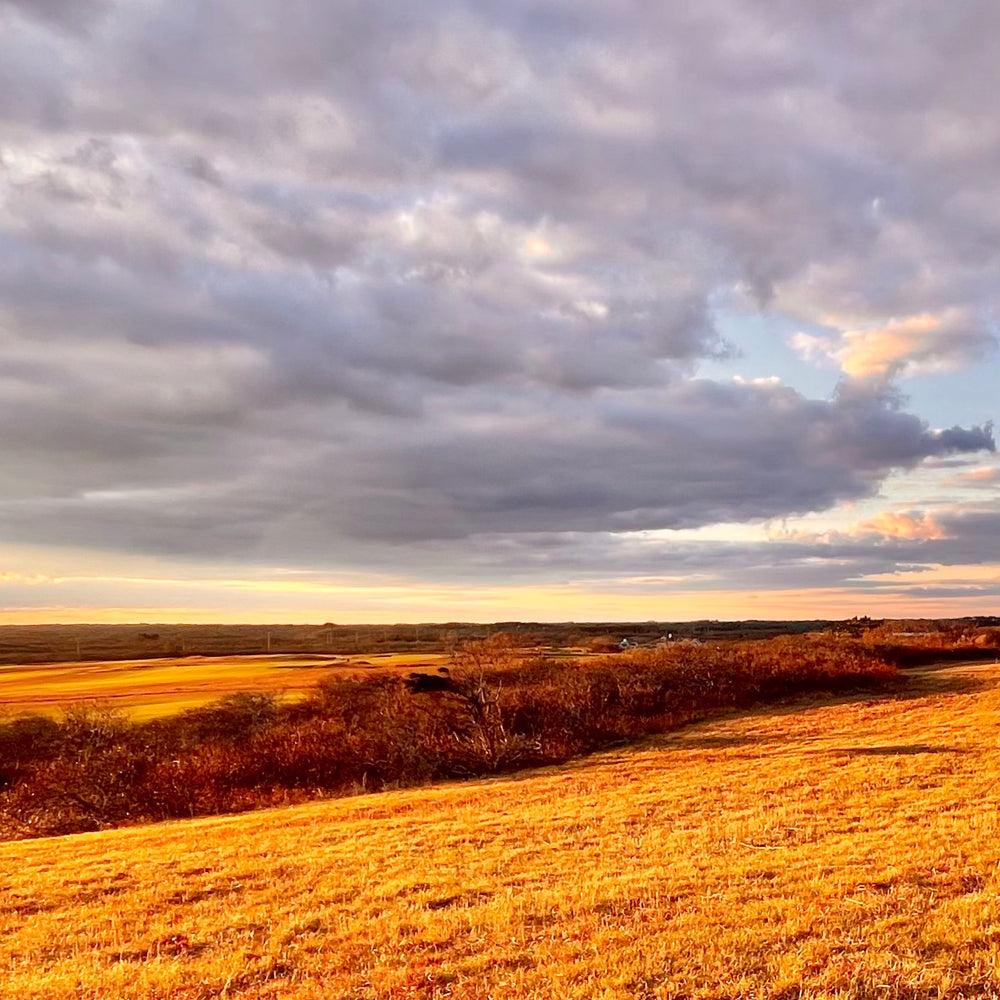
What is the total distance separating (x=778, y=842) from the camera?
44.7ft

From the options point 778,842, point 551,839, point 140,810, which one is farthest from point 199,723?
point 778,842

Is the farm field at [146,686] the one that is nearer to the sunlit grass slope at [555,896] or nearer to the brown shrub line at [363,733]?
the brown shrub line at [363,733]

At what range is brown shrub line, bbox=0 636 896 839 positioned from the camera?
95.2 ft

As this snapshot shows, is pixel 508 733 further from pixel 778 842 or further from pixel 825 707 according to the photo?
pixel 778 842

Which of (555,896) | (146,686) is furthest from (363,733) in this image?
(146,686)

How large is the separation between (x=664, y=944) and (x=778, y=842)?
568cm

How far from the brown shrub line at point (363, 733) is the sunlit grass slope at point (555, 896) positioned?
9.37m

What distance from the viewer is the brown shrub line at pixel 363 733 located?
2903 centimetres

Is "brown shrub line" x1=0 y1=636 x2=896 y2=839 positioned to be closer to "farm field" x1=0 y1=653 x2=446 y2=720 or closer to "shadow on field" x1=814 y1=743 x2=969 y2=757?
"farm field" x1=0 y1=653 x2=446 y2=720

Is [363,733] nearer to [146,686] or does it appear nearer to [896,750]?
[896,750]

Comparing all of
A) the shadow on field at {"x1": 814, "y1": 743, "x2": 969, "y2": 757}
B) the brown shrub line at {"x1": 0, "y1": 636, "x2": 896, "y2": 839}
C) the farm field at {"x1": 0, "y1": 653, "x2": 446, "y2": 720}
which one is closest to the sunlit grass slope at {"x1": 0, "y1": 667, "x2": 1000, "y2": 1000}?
the shadow on field at {"x1": 814, "y1": 743, "x2": 969, "y2": 757}

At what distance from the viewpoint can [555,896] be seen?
10984mm

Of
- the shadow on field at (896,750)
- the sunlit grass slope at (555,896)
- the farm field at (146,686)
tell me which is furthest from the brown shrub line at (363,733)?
the shadow on field at (896,750)

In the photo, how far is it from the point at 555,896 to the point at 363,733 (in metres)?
24.0
